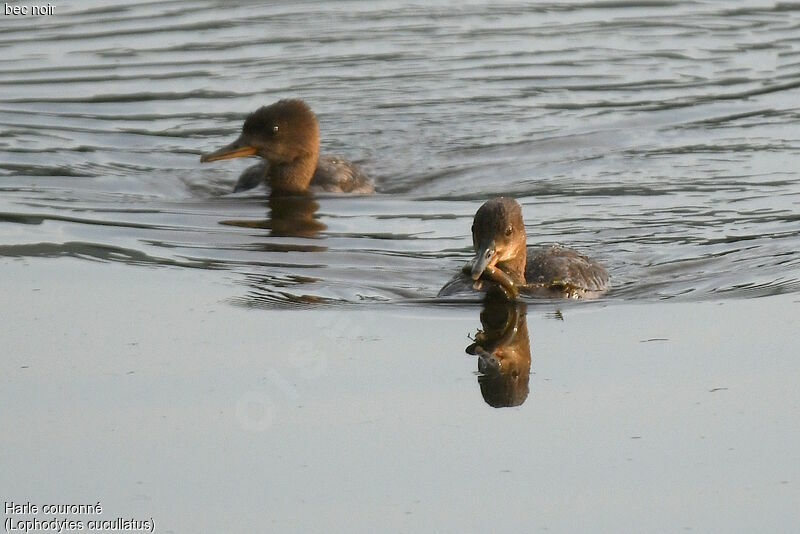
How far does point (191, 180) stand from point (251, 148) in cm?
67

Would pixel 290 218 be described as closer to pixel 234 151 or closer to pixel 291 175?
pixel 291 175

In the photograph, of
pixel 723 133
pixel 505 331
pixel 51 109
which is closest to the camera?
→ pixel 505 331

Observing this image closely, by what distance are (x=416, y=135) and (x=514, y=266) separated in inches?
254

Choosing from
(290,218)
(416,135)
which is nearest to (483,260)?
(290,218)

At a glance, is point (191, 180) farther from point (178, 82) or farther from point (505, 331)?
point (505, 331)

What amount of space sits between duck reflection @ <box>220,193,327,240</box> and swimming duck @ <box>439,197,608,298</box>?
276cm

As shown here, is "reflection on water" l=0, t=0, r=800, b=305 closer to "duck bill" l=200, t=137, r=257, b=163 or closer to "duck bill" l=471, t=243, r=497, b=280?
"duck bill" l=200, t=137, r=257, b=163

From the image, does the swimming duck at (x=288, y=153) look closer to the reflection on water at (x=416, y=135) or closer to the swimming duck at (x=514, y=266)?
the reflection on water at (x=416, y=135)

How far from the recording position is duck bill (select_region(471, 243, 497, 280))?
10789 mm

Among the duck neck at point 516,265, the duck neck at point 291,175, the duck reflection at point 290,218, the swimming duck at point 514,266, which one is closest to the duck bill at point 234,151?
the duck neck at point 291,175

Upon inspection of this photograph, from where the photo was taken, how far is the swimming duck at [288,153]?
15.8m

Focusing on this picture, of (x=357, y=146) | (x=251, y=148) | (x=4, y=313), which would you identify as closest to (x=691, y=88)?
(x=357, y=146)

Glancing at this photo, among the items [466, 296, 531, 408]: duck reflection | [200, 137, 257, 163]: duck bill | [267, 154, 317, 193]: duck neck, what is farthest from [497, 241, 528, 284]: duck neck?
[200, 137, 257, 163]: duck bill

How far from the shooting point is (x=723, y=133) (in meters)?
16.9
